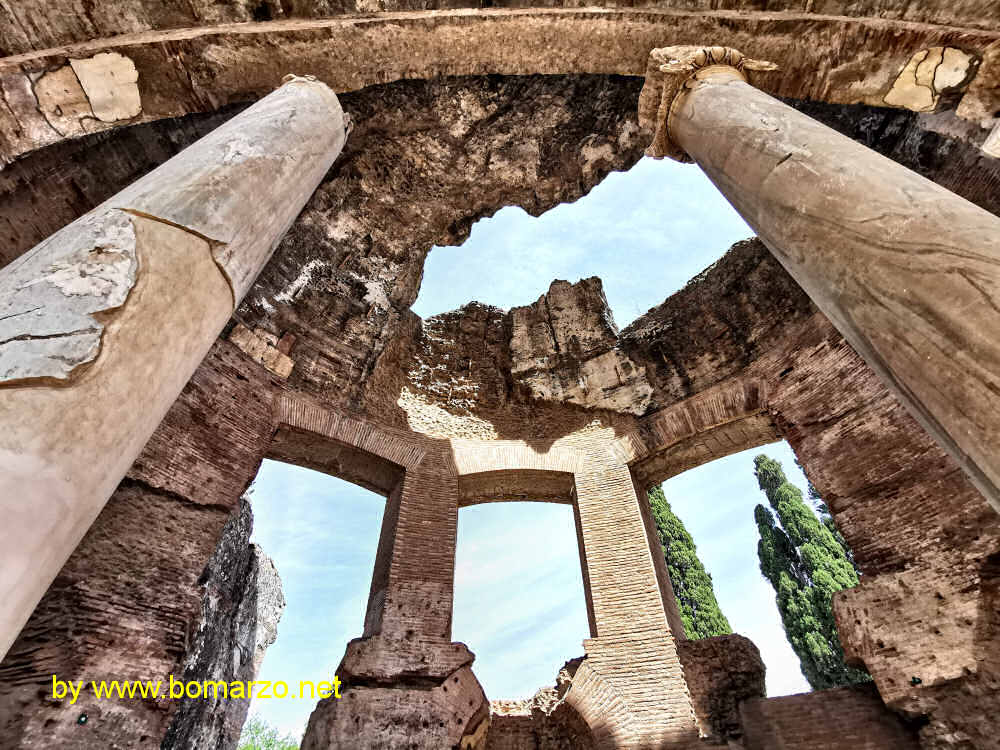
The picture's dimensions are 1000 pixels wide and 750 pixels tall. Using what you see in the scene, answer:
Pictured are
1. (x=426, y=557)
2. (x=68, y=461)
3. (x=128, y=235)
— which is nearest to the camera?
(x=68, y=461)

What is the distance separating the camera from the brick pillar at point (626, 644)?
411cm

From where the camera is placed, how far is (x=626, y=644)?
15.2ft

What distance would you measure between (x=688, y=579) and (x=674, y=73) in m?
11.3

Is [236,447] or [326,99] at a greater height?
[326,99]

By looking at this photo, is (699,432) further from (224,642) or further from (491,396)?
(224,642)

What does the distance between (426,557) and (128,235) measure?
13.8ft

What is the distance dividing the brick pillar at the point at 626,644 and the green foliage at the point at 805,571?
325 inches

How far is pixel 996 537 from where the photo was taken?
11.5ft

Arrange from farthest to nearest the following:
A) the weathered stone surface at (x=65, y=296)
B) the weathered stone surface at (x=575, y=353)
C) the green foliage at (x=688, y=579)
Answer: the green foliage at (x=688, y=579) < the weathered stone surface at (x=575, y=353) < the weathered stone surface at (x=65, y=296)

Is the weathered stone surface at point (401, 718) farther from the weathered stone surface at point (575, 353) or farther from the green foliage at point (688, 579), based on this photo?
the green foliage at point (688, 579)

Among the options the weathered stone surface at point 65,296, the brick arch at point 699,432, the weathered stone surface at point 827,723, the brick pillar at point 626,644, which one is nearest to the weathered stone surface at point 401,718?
the brick pillar at point 626,644

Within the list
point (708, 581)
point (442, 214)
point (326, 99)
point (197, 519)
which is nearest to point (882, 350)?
point (326, 99)

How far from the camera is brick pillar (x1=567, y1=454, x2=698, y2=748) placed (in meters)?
4.11

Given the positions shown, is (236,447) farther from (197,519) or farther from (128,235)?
(128,235)
